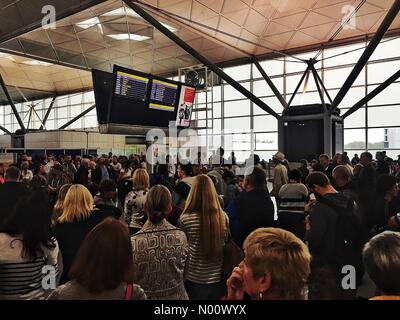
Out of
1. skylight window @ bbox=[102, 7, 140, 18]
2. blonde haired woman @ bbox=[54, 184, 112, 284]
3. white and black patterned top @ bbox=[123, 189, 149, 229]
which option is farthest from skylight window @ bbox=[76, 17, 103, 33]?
blonde haired woman @ bbox=[54, 184, 112, 284]

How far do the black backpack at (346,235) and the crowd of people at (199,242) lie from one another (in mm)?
12

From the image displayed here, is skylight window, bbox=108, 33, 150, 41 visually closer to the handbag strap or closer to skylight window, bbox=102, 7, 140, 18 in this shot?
skylight window, bbox=102, 7, 140, 18

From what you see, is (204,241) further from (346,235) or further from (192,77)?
(192,77)

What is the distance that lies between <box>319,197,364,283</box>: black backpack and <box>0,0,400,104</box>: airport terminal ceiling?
1337 centimetres

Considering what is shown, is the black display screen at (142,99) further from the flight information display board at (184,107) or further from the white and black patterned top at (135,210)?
the white and black patterned top at (135,210)

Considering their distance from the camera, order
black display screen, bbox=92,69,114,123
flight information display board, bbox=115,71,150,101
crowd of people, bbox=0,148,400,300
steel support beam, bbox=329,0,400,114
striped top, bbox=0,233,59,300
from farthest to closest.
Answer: steel support beam, bbox=329,0,400,114 < flight information display board, bbox=115,71,150,101 < black display screen, bbox=92,69,114,123 < striped top, bbox=0,233,59,300 < crowd of people, bbox=0,148,400,300

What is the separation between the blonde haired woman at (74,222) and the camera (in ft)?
9.79

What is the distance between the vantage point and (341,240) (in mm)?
3342

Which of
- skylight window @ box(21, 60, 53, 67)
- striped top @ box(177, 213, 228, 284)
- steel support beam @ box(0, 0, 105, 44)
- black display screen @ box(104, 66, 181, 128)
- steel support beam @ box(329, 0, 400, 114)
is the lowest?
striped top @ box(177, 213, 228, 284)

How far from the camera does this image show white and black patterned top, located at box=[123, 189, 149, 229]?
4.51 metres

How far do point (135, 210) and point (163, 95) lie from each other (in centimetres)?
657

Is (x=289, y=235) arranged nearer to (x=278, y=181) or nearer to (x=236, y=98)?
(x=278, y=181)

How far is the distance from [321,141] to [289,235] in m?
14.6

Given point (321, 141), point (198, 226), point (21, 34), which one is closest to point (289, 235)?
point (198, 226)
